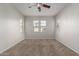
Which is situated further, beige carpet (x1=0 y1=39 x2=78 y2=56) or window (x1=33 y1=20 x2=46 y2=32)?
beige carpet (x1=0 y1=39 x2=78 y2=56)

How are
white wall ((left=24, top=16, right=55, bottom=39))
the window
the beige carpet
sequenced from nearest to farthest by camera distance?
the window → white wall ((left=24, top=16, right=55, bottom=39)) → the beige carpet

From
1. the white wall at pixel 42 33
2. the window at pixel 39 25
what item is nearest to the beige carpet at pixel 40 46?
the white wall at pixel 42 33

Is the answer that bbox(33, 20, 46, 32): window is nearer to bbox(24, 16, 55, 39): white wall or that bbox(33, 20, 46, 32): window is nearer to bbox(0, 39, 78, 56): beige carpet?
bbox(24, 16, 55, 39): white wall

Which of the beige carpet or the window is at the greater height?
the window

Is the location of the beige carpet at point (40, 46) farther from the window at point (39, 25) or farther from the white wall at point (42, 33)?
the window at point (39, 25)

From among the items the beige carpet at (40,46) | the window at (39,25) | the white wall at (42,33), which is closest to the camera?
the window at (39,25)

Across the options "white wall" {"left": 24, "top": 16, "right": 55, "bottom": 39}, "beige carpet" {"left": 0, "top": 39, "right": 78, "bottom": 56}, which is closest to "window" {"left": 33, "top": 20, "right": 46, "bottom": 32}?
"white wall" {"left": 24, "top": 16, "right": 55, "bottom": 39}

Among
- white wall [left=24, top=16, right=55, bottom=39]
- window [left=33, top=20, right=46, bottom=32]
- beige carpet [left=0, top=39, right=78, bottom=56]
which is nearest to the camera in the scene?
window [left=33, top=20, right=46, bottom=32]

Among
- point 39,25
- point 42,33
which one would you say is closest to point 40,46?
point 42,33

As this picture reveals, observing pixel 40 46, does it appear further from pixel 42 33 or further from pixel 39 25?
pixel 39 25

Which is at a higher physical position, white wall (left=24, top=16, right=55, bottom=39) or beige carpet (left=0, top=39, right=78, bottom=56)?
white wall (left=24, top=16, right=55, bottom=39)

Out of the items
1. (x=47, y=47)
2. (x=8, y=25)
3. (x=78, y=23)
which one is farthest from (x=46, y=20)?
(x=8, y=25)

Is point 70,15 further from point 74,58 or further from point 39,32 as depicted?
point 74,58

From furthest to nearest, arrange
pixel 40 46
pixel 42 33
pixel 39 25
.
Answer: pixel 40 46, pixel 42 33, pixel 39 25
